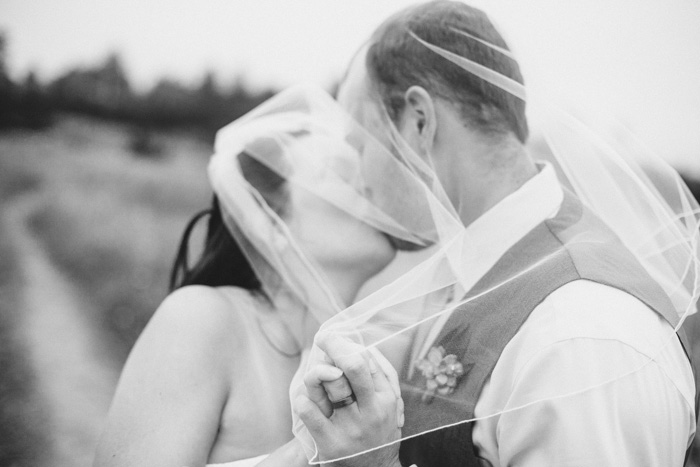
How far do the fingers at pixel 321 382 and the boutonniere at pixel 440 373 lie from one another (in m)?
0.22

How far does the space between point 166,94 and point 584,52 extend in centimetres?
280

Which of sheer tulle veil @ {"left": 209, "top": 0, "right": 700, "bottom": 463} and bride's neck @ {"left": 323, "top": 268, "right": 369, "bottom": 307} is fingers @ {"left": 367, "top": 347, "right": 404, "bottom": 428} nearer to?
sheer tulle veil @ {"left": 209, "top": 0, "right": 700, "bottom": 463}

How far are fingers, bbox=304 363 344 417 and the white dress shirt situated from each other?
1.07 ft

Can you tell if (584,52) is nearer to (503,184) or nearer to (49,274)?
(503,184)

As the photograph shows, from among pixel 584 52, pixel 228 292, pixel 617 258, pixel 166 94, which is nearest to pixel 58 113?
pixel 166 94

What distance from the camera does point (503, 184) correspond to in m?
1.45

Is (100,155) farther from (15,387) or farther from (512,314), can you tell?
(512,314)

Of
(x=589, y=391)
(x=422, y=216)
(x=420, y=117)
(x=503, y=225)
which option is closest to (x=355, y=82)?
(x=420, y=117)

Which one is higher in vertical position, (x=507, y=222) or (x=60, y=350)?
(x=507, y=222)

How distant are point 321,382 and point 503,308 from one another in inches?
18.0

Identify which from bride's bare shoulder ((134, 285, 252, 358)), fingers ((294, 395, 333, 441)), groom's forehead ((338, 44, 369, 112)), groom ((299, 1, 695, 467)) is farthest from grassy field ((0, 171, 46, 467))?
fingers ((294, 395, 333, 441))

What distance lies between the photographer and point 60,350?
322cm

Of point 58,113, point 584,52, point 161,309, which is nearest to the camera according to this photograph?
point 584,52

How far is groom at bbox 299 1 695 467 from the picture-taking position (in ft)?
3.29
